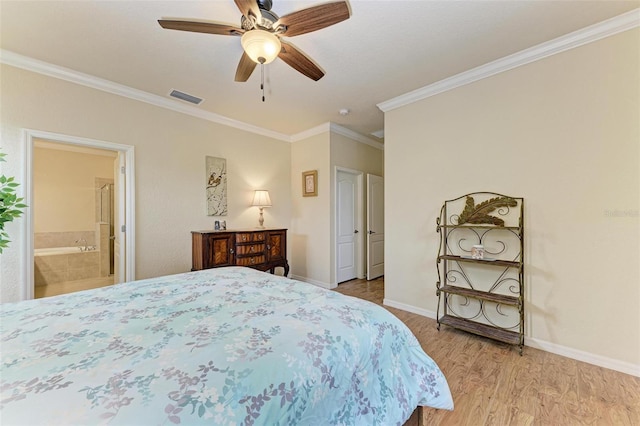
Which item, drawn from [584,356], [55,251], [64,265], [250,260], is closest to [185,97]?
[250,260]

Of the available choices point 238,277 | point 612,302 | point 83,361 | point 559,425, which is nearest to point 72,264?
point 238,277

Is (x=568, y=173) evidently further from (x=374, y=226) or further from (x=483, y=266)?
(x=374, y=226)

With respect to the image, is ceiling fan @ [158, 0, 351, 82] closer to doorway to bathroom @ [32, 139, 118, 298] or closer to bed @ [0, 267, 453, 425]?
bed @ [0, 267, 453, 425]

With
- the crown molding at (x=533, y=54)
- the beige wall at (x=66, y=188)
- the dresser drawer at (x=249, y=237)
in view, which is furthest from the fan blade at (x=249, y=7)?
the beige wall at (x=66, y=188)

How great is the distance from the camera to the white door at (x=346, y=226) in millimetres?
4406

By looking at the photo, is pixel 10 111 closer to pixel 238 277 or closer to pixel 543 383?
pixel 238 277

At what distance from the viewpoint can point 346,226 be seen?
4578 millimetres

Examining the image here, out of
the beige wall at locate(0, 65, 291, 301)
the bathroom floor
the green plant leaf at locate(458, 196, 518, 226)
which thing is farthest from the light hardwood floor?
the bathroom floor

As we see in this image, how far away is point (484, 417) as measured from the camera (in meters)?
1.55

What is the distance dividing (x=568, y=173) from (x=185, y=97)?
408 centimetres

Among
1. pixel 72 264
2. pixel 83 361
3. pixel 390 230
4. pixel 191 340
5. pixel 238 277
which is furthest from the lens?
pixel 72 264

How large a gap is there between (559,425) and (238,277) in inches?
83.3

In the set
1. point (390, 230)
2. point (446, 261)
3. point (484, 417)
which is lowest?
point (484, 417)

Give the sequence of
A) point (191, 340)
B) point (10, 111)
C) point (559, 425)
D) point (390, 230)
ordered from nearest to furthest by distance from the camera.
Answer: point (191, 340) < point (559, 425) < point (10, 111) < point (390, 230)
